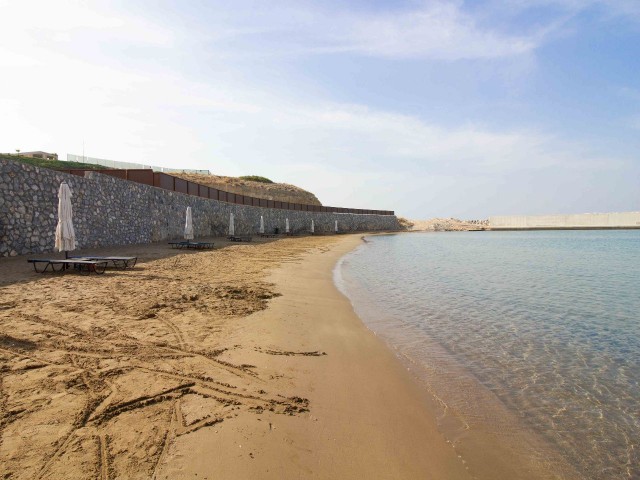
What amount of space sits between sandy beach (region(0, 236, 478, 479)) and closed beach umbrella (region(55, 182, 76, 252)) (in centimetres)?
421

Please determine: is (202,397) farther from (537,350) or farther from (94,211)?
(94,211)

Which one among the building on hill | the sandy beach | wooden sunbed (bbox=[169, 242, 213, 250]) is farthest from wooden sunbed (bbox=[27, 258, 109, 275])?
the building on hill

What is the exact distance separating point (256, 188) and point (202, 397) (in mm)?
61851

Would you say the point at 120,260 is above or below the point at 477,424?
above

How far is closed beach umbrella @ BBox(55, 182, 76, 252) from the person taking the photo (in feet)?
36.9

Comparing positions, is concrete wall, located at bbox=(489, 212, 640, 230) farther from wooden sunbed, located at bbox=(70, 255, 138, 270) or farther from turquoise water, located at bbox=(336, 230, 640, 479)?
wooden sunbed, located at bbox=(70, 255, 138, 270)

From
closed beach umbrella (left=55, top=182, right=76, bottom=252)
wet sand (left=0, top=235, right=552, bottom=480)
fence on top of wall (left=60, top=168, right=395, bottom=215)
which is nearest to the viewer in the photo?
wet sand (left=0, top=235, right=552, bottom=480)

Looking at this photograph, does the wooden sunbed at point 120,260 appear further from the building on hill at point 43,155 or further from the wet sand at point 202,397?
the building on hill at point 43,155

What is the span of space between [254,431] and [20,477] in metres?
1.52

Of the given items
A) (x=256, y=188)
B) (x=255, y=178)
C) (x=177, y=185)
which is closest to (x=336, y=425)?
(x=177, y=185)

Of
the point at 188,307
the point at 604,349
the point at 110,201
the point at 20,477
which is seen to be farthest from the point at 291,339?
the point at 110,201

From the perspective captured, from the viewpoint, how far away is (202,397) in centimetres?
364

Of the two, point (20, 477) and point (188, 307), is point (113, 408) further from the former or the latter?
A: point (188, 307)

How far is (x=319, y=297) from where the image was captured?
9367mm
